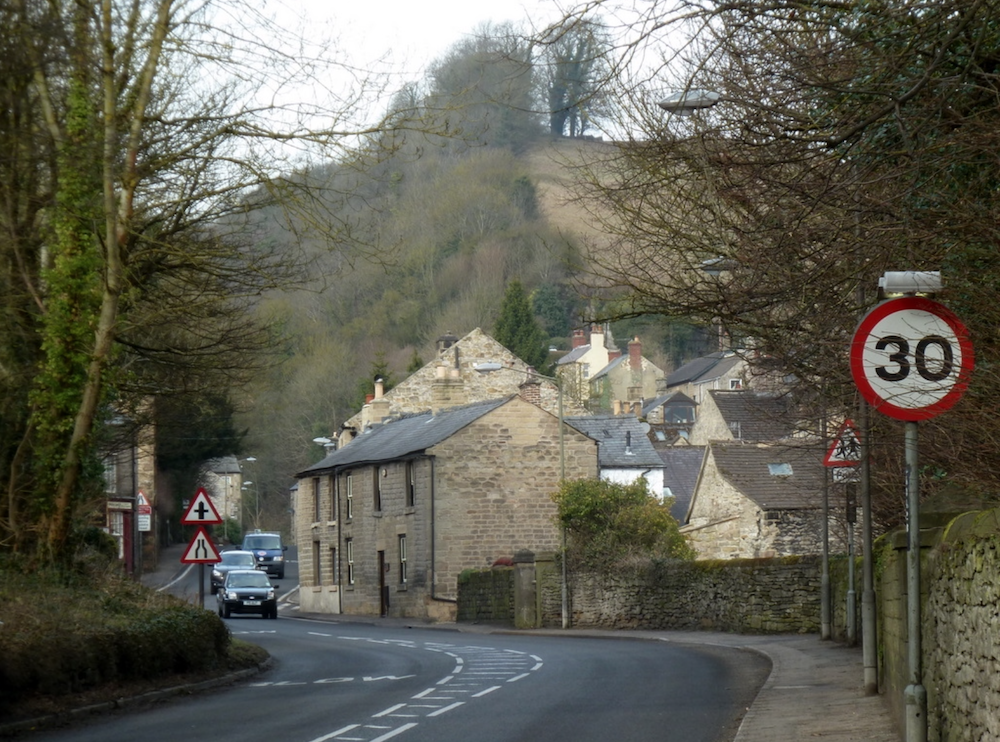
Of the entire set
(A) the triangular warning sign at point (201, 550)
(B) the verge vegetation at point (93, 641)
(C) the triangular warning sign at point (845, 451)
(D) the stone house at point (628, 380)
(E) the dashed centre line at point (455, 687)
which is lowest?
(E) the dashed centre line at point (455, 687)

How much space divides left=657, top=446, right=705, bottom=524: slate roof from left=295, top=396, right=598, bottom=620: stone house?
1743cm

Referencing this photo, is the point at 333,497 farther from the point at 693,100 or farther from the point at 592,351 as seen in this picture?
the point at 592,351

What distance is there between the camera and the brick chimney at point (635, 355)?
108 m

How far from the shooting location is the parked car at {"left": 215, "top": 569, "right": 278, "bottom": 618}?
45844mm

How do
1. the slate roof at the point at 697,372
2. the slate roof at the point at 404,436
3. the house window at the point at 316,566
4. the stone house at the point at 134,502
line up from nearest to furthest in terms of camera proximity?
the stone house at the point at 134,502 → the slate roof at the point at 404,436 → the house window at the point at 316,566 → the slate roof at the point at 697,372

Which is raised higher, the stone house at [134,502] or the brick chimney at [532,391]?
the brick chimney at [532,391]

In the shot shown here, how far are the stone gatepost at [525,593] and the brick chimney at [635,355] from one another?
69.1 metres

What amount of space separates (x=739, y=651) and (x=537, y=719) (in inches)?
461

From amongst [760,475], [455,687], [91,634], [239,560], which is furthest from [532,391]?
[91,634]

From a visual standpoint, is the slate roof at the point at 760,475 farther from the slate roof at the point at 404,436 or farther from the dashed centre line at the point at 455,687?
the dashed centre line at the point at 455,687

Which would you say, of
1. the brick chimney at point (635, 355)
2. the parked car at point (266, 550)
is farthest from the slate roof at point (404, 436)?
the brick chimney at point (635, 355)

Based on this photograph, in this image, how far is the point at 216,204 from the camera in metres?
20.6

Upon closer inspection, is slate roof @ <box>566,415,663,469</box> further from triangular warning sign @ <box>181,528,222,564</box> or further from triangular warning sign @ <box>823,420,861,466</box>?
triangular warning sign @ <box>823,420,861,466</box>

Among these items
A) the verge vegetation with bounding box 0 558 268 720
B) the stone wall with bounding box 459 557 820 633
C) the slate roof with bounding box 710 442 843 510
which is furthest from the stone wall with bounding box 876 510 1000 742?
the slate roof with bounding box 710 442 843 510
